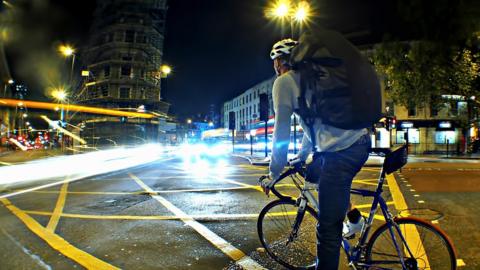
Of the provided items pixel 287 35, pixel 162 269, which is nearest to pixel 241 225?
pixel 162 269

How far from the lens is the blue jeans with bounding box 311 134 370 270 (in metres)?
2.57

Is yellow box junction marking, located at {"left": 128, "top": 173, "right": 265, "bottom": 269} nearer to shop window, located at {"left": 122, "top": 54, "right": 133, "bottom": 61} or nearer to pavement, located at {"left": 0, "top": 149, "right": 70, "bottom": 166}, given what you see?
pavement, located at {"left": 0, "top": 149, "right": 70, "bottom": 166}

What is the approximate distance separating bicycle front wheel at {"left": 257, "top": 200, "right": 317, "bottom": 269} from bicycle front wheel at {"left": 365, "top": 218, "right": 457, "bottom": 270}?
2.20ft

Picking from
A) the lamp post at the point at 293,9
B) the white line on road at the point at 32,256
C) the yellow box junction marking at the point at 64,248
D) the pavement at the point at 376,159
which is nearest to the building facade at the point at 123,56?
the pavement at the point at 376,159

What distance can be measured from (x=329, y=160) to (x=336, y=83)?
1.92 feet

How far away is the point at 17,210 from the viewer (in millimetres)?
6812

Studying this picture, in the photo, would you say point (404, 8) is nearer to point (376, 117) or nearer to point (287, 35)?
point (287, 35)

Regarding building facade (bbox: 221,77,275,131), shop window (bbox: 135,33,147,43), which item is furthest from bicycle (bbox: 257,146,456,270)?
shop window (bbox: 135,33,147,43)

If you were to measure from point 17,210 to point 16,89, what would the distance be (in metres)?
68.6

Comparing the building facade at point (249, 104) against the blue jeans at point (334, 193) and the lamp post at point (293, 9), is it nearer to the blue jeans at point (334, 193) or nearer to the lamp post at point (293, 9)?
the lamp post at point (293, 9)

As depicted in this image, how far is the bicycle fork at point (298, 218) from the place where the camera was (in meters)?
3.40

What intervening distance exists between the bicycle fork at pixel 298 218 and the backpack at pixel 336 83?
45.8 inches

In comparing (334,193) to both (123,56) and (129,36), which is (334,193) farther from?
(129,36)

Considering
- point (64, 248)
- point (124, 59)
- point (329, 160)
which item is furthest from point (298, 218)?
point (124, 59)
